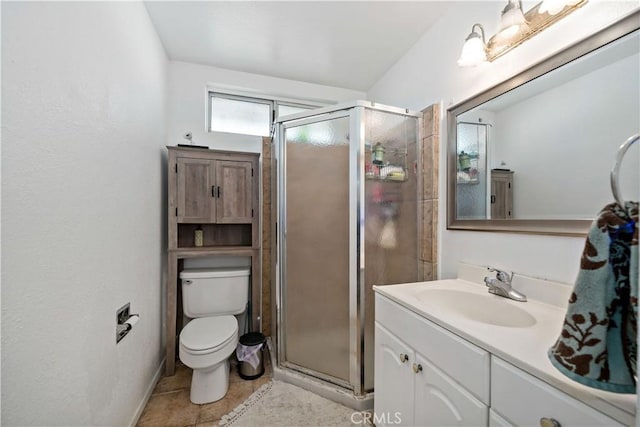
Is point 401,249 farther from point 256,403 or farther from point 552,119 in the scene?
point 256,403

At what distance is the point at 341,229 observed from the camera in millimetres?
1581

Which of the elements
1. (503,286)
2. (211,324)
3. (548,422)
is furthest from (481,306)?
(211,324)

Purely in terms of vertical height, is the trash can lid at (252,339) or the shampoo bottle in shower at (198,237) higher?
the shampoo bottle in shower at (198,237)

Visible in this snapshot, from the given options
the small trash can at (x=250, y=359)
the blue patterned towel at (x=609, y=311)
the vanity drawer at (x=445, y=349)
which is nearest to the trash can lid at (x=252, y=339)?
the small trash can at (x=250, y=359)

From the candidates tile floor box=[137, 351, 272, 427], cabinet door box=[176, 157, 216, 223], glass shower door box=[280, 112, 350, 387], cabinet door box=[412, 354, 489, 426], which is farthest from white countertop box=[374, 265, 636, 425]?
cabinet door box=[176, 157, 216, 223]

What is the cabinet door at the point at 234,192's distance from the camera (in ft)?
6.57

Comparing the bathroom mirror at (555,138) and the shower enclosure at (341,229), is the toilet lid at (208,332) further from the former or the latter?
the bathroom mirror at (555,138)

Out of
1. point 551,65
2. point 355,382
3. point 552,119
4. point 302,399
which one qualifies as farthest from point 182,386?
point 551,65

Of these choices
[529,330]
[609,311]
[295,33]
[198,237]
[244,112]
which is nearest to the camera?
[609,311]

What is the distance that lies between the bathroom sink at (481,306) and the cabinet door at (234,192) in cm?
149

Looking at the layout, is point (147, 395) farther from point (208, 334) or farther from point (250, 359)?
point (250, 359)

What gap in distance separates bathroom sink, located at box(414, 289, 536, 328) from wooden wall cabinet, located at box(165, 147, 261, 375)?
138 centimetres

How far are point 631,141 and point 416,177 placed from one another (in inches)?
51.1

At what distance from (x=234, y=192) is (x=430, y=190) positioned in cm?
151
